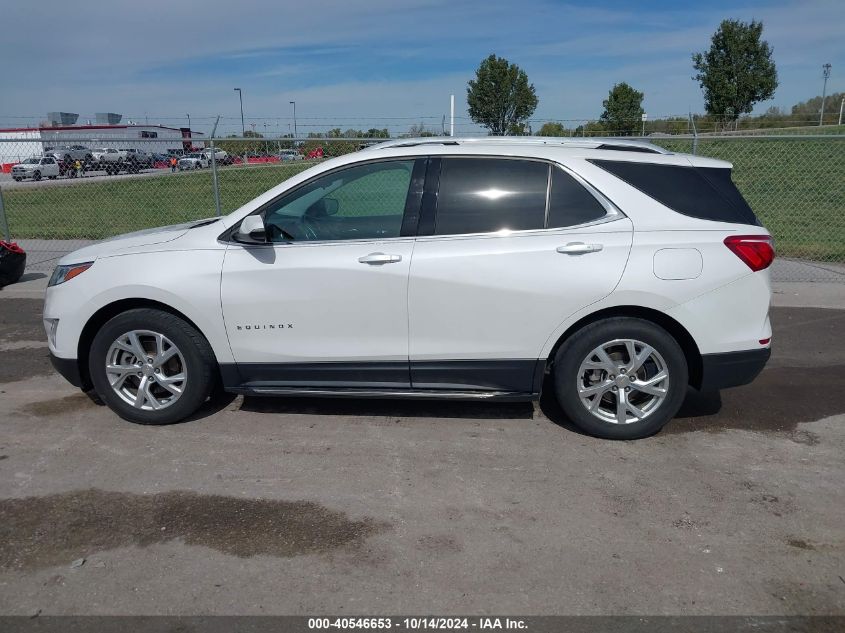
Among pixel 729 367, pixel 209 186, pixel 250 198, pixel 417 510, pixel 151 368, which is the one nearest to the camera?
pixel 417 510

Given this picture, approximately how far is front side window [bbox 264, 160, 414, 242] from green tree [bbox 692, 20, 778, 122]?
38.0 meters

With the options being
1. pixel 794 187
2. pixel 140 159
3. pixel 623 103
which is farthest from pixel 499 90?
pixel 140 159

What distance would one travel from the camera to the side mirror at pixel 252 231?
4344 mm

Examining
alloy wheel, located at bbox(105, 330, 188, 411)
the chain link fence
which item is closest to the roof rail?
alloy wheel, located at bbox(105, 330, 188, 411)

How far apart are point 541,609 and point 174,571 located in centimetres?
160

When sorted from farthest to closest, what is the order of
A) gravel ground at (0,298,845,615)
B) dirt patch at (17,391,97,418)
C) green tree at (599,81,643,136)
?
1. green tree at (599,81,643,136)
2. dirt patch at (17,391,97,418)
3. gravel ground at (0,298,845,615)

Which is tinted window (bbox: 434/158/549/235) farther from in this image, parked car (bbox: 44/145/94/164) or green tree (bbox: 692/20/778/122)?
green tree (bbox: 692/20/778/122)

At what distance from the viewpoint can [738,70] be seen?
38.1 m

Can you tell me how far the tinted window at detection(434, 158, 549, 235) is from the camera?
4.36 m

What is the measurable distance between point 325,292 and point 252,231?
583mm

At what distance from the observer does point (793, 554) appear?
10.6 ft

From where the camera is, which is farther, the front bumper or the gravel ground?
the front bumper

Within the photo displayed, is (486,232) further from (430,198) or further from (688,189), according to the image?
(688,189)

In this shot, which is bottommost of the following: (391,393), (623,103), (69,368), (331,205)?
(391,393)
